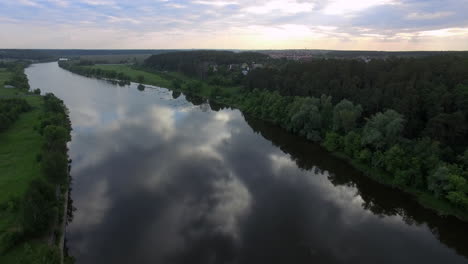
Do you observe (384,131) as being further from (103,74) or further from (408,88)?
(103,74)

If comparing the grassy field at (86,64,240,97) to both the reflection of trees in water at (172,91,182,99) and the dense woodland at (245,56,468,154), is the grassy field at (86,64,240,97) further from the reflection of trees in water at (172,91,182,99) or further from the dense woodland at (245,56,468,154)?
the dense woodland at (245,56,468,154)

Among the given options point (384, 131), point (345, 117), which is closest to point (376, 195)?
point (384, 131)

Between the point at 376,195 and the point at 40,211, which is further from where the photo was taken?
the point at 376,195

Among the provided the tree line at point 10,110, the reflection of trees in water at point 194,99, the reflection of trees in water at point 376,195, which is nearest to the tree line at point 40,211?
the tree line at point 10,110

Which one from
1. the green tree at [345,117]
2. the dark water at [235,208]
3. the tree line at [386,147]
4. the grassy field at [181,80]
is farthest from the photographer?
the grassy field at [181,80]

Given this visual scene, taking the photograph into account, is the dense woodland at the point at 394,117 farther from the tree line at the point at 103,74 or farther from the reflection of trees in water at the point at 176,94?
the tree line at the point at 103,74
